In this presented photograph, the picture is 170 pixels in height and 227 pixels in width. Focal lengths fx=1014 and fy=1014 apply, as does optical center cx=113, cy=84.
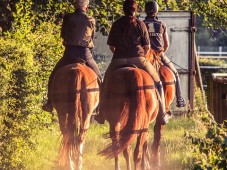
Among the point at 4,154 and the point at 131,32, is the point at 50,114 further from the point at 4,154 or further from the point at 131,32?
the point at 131,32

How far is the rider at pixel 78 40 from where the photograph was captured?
50.3 feet

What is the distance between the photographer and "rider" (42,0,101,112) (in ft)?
50.3

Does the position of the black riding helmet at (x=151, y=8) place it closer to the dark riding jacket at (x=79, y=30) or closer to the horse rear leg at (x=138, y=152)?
the dark riding jacket at (x=79, y=30)

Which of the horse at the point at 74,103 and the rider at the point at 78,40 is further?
the rider at the point at 78,40

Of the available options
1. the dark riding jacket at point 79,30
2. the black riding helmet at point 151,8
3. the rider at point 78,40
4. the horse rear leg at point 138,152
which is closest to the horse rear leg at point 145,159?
the horse rear leg at point 138,152

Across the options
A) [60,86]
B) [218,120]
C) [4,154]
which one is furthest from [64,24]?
[218,120]

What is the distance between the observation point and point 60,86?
15180mm

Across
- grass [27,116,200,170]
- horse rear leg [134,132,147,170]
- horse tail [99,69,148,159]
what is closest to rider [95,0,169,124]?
horse tail [99,69,148,159]

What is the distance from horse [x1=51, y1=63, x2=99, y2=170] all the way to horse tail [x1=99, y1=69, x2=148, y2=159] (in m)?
0.57

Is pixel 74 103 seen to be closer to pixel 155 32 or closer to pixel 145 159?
pixel 145 159

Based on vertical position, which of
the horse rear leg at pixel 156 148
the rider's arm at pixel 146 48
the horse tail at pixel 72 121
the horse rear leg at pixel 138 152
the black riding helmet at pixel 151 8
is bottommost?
the horse rear leg at pixel 156 148

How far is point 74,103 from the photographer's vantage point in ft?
49.3

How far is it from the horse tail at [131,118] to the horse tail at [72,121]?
1.91 ft

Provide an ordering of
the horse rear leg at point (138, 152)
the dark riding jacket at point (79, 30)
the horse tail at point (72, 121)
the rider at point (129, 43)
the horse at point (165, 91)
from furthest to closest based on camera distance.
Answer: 1. the horse at point (165, 91)
2. the dark riding jacket at point (79, 30)
3. the horse rear leg at point (138, 152)
4. the rider at point (129, 43)
5. the horse tail at point (72, 121)
